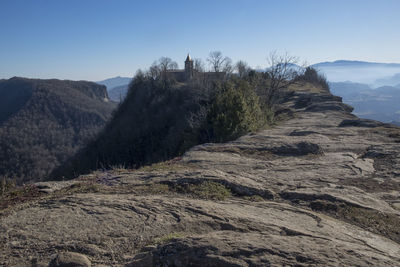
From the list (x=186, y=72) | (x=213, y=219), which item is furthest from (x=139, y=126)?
(x=213, y=219)

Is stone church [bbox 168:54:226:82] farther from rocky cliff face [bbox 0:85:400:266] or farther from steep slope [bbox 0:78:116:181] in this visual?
rocky cliff face [bbox 0:85:400:266]

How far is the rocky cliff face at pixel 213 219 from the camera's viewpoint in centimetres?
319

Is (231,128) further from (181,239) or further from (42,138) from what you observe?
(42,138)

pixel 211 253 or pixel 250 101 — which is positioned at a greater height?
pixel 250 101

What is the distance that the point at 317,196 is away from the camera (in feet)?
17.8

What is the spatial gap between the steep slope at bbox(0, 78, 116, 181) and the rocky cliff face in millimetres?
58424

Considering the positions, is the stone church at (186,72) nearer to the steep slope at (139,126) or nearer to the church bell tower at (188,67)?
the church bell tower at (188,67)

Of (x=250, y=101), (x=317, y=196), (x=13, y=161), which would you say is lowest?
(x=13, y=161)

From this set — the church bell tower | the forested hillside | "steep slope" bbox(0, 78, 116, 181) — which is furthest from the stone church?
"steep slope" bbox(0, 78, 116, 181)

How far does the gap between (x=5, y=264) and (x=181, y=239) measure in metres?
1.99

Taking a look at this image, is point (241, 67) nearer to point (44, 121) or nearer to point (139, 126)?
point (139, 126)

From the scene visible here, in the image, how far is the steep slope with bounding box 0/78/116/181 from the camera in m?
63.1

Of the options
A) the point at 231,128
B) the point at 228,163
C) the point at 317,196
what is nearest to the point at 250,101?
the point at 231,128

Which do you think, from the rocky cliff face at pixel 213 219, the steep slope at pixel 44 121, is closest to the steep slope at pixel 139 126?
the steep slope at pixel 44 121
